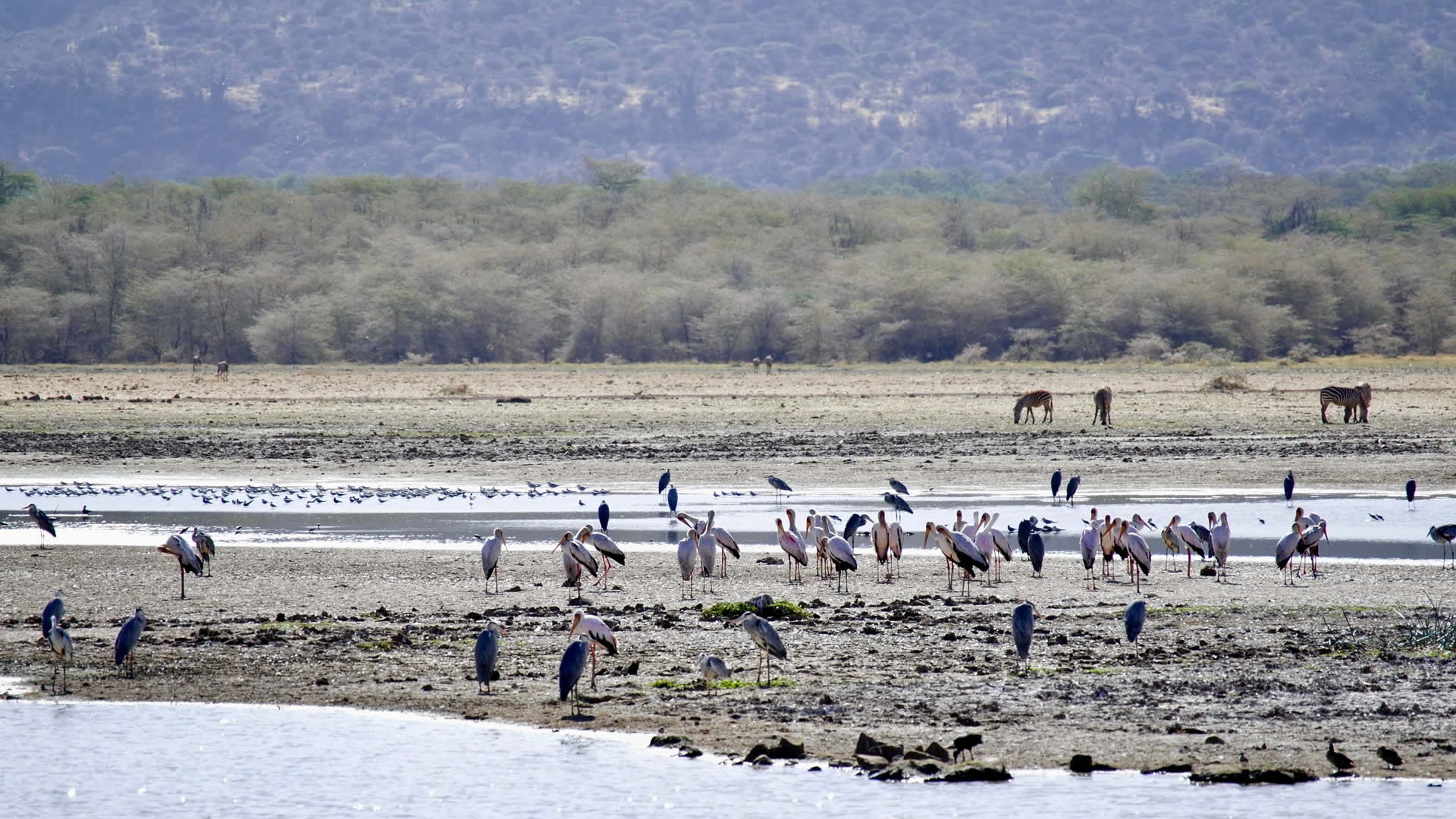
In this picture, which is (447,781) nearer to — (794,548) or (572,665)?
(572,665)

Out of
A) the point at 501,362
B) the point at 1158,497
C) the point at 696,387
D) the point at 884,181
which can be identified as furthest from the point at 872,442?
the point at 884,181

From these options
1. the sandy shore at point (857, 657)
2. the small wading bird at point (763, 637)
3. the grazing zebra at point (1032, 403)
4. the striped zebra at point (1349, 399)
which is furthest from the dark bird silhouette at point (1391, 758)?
the striped zebra at point (1349, 399)

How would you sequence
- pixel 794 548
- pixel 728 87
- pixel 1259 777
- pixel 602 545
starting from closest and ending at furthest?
pixel 1259 777 → pixel 602 545 → pixel 794 548 → pixel 728 87

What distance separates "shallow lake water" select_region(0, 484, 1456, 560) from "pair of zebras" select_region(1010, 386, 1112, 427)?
742 cm

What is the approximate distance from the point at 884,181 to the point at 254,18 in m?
101

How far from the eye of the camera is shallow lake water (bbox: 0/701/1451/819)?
7062 millimetres

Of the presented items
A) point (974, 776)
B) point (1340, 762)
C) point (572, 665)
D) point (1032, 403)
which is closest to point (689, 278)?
point (1032, 403)

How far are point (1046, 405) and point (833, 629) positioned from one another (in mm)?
17225

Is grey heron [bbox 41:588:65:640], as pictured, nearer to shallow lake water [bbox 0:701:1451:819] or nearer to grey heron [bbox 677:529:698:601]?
shallow lake water [bbox 0:701:1451:819]

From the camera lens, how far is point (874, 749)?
298 inches

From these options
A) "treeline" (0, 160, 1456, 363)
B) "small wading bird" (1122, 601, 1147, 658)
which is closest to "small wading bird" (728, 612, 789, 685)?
"small wading bird" (1122, 601, 1147, 658)

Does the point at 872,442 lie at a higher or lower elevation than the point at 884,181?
lower

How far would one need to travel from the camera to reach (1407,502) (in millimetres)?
17297

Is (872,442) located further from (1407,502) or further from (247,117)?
(247,117)
